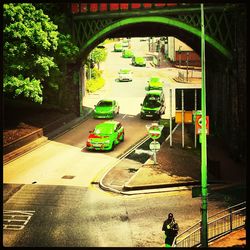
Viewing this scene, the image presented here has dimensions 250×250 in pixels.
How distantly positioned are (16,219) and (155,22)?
19.8 metres

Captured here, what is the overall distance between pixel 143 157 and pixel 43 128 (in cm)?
872

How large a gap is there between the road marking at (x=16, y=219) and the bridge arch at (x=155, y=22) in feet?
58.2

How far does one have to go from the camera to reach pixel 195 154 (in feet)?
85.7

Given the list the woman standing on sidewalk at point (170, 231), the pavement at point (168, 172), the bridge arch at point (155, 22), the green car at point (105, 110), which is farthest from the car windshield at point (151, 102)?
the woman standing on sidewalk at point (170, 231)

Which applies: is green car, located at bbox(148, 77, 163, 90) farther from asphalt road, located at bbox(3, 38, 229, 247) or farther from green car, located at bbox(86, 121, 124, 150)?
green car, located at bbox(86, 121, 124, 150)

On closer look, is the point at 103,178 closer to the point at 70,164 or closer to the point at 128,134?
the point at 70,164

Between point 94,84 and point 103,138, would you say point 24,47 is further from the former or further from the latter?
point 94,84

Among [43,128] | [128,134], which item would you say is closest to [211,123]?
[128,134]

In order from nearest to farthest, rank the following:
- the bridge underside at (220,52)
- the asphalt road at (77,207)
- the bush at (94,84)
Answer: the asphalt road at (77,207)
the bridge underside at (220,52)
the bush at (94,84)

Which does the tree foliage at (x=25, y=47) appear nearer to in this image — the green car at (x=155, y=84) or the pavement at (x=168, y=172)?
the pavement at (x=168, y=172)

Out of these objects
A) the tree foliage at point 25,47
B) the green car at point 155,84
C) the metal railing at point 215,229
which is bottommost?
the metal railing at point 215,229

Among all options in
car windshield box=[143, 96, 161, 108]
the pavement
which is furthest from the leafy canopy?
car windshield box=[143, 96, 161, 108]

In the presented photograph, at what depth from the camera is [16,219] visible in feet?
55.8

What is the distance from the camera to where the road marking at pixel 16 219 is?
16344 mm
